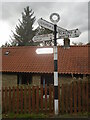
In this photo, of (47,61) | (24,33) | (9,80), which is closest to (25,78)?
(9,80)

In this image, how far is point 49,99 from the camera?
7254mm

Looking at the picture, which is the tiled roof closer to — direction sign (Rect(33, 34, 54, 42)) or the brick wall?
the brick wall

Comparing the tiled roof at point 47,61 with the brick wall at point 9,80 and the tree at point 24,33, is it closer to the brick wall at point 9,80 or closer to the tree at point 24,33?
the brick wall at point 9,80

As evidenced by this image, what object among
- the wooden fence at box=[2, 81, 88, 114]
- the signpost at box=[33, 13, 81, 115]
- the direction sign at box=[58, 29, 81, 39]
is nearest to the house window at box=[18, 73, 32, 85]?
the wooden fence at box=[2, 81, 88, 114]

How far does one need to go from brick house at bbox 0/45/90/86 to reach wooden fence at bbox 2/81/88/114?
5227mm

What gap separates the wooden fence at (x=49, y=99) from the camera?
7180mm

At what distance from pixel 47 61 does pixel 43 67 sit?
1007mm

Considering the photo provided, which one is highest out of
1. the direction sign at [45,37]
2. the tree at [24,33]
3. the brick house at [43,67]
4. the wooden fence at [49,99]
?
the tree at [24,33]

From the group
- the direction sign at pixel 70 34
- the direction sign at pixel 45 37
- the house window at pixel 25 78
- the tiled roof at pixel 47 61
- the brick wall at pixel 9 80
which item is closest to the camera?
the direction sign at pixel 70 34

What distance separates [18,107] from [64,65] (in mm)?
7707

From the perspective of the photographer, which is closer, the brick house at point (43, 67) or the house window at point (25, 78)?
the brick house at point (43, 67)

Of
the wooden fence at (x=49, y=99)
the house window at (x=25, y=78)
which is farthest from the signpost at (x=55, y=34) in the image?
the house window at (x=25, y=78)

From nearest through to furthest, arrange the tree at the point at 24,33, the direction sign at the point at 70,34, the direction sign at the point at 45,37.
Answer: the direction sign at the point at 70,34 < the direction sign at the point at 45,37 < the tree at the point at 24,33

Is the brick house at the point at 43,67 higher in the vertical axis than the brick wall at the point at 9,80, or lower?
higher
